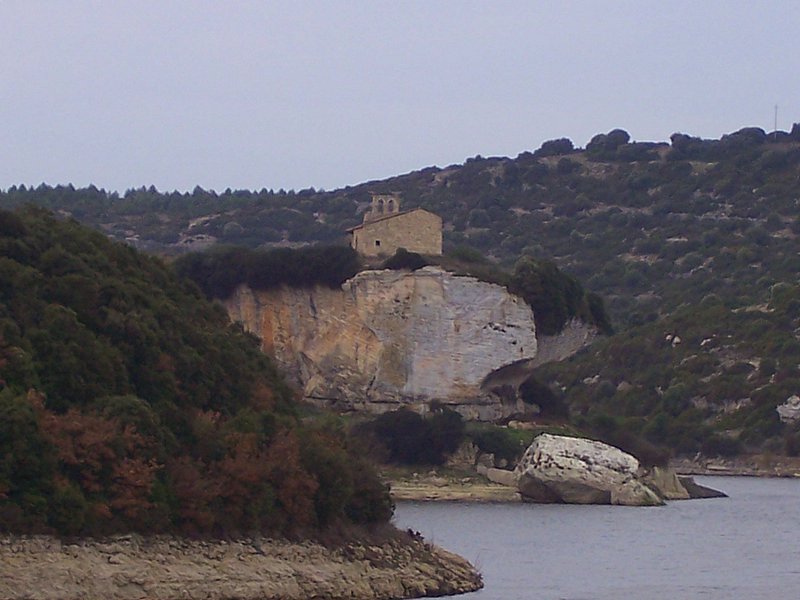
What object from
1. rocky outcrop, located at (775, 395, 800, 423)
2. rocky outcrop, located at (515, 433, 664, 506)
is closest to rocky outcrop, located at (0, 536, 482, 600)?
rocky outcrop, located at (515, 433, 664, 506)

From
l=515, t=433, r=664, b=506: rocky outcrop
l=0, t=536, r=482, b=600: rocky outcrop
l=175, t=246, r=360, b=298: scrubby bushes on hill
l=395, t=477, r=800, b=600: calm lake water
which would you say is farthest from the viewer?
l=175, t=246, r=360, b=298: scrubby bushes on hill

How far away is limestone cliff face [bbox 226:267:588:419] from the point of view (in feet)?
269

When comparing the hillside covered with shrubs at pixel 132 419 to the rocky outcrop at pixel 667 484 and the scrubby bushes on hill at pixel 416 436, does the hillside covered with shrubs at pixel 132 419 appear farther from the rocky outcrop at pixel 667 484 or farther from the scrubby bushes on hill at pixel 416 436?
the rocky outcrop at pixel 667 484

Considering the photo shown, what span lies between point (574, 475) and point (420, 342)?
51.0 feet

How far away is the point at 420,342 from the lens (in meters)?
82.9

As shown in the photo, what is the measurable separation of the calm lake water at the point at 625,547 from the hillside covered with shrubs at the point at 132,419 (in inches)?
164

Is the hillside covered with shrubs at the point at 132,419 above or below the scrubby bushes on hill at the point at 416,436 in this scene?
above

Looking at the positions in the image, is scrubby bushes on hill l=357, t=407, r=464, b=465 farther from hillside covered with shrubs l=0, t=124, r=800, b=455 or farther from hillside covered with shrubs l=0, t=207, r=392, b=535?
hillside covered with shrubs l=0, t=207, r=392, b=535

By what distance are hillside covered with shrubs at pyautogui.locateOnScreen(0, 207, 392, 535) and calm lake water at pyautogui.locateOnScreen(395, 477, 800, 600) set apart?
164 inches

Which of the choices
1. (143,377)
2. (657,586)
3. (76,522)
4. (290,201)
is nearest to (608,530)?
(657,586)

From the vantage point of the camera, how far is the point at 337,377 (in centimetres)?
8469

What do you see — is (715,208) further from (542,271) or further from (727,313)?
(542,271)

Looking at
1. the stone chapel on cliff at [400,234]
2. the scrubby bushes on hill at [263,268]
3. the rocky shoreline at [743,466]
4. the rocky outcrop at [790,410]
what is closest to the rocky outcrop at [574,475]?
the stone chapel on cliff at [400,234]

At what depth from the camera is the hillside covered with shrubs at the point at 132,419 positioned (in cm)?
2912
